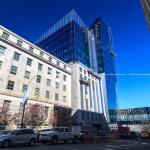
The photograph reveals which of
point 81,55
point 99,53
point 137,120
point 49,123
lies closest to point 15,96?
point 49,123

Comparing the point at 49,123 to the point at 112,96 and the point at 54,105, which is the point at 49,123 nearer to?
the point at 54,105

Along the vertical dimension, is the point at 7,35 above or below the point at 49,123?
above

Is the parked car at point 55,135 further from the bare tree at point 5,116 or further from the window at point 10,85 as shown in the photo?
the window at point 10,85

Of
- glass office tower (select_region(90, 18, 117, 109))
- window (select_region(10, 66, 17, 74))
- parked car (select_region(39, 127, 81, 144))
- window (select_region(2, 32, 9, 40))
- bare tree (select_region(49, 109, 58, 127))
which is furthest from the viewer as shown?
glass office tower (select_region(90, 18, 117, 109))

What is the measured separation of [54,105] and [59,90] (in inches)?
219

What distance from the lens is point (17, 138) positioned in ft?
57.9

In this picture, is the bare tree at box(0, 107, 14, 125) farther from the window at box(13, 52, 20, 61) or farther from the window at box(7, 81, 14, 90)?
the window at box(13, 52, 20, 61)

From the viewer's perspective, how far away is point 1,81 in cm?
3438

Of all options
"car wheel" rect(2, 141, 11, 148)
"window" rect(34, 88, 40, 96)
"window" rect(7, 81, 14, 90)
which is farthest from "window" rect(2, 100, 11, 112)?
"car wheel" rect(2, 141, 11, 148)

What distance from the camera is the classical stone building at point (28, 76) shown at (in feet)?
117

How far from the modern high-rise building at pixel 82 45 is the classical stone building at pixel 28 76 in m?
31.2

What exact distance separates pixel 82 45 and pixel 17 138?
79640mm

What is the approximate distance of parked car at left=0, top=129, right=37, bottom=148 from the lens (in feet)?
54.1

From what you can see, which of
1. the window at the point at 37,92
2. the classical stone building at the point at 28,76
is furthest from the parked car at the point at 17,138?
the window at the point at 37,92
